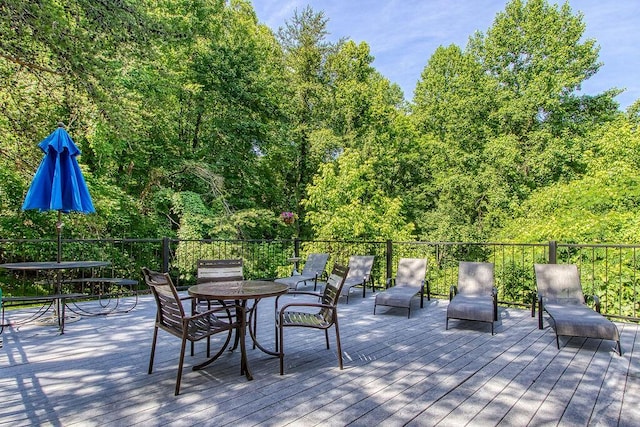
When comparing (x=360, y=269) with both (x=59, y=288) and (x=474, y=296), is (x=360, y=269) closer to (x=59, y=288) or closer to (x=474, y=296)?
(x=474, y=296)

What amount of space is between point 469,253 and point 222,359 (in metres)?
14.2

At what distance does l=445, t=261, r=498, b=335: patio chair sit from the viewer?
449 cm

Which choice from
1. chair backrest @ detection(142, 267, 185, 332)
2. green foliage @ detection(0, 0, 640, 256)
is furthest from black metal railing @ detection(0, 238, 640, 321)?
chair backrest @ detection(142, 267, 185, 332)

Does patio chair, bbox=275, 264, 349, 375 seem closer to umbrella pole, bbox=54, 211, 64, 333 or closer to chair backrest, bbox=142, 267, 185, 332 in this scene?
chair backrest, bbox=142, 267, 185, 332

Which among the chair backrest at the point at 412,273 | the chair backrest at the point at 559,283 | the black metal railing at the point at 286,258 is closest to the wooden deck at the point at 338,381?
the chair backrest at the point at 559,283

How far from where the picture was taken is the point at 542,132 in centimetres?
1459

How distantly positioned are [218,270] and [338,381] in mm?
1822

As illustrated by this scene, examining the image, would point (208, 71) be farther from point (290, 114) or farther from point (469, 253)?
point (469, 253)

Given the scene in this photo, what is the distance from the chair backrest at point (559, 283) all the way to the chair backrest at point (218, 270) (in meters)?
3.82

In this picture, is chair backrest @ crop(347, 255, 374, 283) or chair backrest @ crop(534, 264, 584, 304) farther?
chair backrest @ crop(347, 255, 374, 283)

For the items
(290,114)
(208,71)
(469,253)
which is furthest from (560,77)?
(208,71)

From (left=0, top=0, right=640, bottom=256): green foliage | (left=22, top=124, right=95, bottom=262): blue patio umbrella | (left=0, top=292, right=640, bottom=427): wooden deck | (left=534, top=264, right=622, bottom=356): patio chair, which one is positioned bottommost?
(left=0, top=292, right=640, bottom=427): wooden deck

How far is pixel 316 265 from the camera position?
7438 mm

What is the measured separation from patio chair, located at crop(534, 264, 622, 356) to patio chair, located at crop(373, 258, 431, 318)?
5.40 ft
